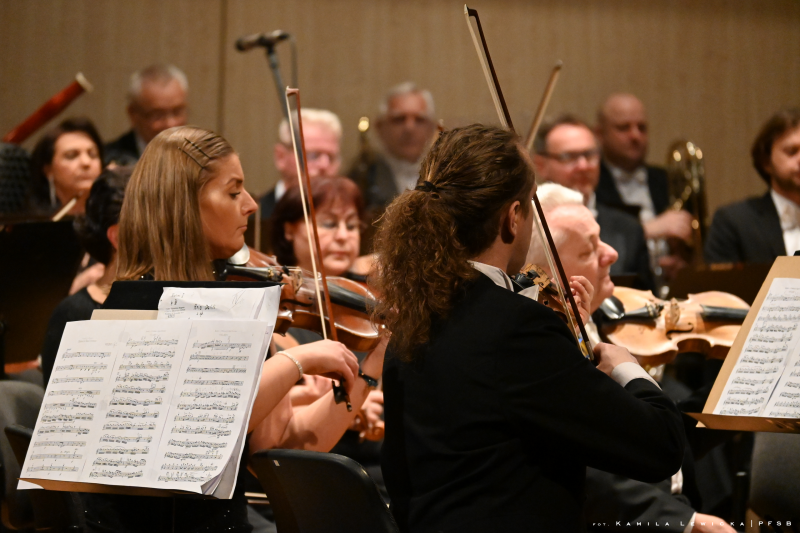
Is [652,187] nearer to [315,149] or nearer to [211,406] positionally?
[315,149]

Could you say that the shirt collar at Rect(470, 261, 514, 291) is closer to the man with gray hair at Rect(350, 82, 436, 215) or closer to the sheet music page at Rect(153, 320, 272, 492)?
the sheet music page at Rect(153, 320, 272, 492)

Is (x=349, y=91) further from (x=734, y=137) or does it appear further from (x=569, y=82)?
(x=734, y=137)

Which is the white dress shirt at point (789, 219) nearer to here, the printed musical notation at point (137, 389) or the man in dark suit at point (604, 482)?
the man in dark suit at point (604, 482)

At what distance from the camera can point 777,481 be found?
82.6 inches

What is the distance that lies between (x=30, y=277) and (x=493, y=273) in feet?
5.25

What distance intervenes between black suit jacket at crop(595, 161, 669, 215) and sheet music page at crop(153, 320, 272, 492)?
345 centimetres

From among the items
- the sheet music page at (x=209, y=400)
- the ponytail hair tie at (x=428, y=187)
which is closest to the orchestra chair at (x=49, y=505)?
the sheet music page at (x=209, y=400)

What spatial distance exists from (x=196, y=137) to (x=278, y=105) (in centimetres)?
342

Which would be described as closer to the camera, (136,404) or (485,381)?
(485,381)

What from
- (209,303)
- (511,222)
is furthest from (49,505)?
(511,222)

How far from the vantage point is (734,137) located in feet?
18.9

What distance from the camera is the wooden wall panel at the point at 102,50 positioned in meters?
4.77

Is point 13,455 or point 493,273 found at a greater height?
point 493,273

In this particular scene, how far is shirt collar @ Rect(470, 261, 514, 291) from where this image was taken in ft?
4.76
